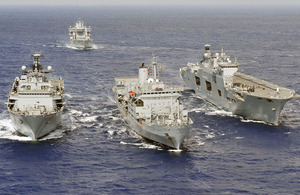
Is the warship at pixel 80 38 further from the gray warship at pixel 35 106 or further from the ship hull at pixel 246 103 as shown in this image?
the gray warship at pixel 35 106

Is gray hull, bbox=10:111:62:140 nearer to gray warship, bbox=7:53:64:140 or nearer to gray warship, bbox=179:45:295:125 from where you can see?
gray warship, bbox=7:53:64:140

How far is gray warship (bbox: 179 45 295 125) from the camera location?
66.1 metres

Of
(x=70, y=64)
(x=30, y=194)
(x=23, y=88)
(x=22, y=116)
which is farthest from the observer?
(x=70, y=64)

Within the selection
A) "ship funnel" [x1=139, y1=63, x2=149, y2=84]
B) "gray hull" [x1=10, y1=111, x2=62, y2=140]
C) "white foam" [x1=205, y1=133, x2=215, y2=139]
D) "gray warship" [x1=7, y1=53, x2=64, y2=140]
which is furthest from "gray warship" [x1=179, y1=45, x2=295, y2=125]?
"gray hull" [x1=10, y1=111, x2=62, y2=140]

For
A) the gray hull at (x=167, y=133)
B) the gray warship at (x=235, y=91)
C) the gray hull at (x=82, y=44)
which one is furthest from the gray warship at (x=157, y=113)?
the gray hull at (x=82, y=44)

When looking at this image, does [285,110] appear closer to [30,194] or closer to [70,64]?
[30,194]

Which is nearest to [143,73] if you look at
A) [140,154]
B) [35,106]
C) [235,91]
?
[235,91]

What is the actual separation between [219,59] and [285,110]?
15.9 metres

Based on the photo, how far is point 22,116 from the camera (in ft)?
190

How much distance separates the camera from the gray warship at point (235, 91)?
66.1 m

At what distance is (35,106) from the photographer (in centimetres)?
6147

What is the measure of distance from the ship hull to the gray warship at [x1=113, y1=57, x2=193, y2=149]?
1327 cm

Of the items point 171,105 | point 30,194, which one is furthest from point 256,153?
point 30,194

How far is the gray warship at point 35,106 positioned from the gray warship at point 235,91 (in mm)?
28399
